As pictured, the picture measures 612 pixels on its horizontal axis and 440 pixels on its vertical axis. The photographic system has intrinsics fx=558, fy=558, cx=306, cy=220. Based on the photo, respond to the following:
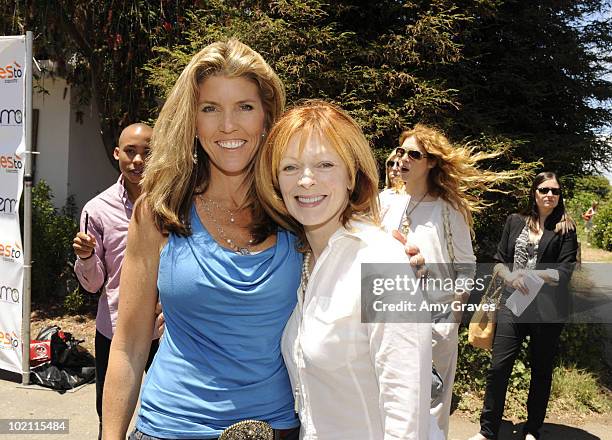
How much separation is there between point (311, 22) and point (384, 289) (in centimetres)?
464

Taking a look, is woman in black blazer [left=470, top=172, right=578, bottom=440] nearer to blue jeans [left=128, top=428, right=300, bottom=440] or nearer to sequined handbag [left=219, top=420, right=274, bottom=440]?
blue jeans [left=128, top=428, right=300, bottom=440]

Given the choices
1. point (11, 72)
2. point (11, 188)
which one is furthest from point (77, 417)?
point (11, 72)

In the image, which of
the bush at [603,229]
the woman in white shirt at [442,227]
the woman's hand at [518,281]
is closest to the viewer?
the woman in white shirt at [442,227]

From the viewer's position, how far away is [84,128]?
877cm

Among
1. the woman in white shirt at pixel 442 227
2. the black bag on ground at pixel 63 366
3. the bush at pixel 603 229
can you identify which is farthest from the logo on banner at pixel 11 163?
the bush at pixel 603 229

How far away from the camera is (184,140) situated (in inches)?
72.2

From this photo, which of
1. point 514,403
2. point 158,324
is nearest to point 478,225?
point 514,403

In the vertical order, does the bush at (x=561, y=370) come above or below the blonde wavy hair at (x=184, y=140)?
below

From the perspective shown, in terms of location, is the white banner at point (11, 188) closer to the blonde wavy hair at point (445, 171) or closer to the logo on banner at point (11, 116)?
the logo on banner at point (11, 116)

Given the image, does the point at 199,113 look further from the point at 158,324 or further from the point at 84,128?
the point at 84,128

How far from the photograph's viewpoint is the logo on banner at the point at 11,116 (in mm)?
4734

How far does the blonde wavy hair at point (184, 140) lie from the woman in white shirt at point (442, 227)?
171 centimetres

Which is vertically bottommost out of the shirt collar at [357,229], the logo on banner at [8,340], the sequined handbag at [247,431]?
the logo on banner at [8,340]

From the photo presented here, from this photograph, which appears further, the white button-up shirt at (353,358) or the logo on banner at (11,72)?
the logo on banner at (11,72)
